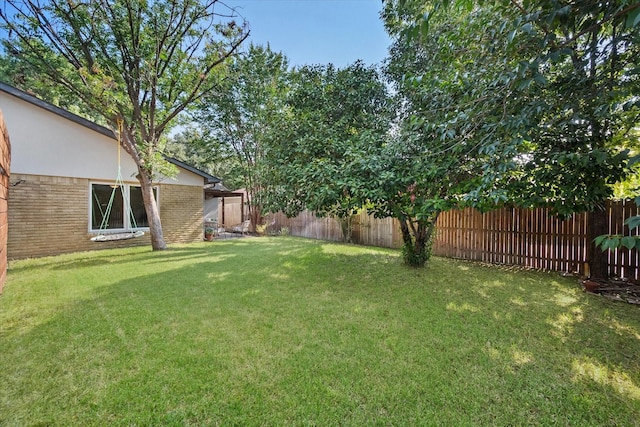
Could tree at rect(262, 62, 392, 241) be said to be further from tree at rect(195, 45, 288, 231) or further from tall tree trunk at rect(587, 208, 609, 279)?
tree at rect(195, 45, 288, 231)

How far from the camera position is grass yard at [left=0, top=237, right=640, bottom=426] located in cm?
192

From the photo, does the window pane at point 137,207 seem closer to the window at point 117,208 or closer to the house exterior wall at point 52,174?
the window at point 117,208

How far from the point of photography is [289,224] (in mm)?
14203

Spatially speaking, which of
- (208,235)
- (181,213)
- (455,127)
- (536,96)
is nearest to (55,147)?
(181,213)

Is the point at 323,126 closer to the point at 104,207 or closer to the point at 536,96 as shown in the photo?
the point at 536,96

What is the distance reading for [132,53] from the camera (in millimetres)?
7484

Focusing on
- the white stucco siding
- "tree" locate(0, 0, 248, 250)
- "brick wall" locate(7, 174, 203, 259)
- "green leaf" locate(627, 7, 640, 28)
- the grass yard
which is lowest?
Result: the grass yard

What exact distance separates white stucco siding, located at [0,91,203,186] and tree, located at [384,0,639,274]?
9.15 meters

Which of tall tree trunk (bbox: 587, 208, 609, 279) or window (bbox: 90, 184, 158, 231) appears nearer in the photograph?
tall tree trunk (bbox: 587, 208, 609, 279)

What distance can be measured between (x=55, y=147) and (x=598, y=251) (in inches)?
519

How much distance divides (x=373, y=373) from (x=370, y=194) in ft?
8.62

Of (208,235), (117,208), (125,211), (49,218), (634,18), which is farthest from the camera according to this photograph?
(208,235)

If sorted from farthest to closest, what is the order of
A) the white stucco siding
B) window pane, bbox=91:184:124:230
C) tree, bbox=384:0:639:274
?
window pane, bbox=91:184:124:230 < the white stucco siding < tree, bbox=384:0:639:274

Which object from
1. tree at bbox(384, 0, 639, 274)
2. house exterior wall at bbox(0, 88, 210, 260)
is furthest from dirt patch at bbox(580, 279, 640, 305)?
house exterior wall at bbox(0, 88, 210, 260)
